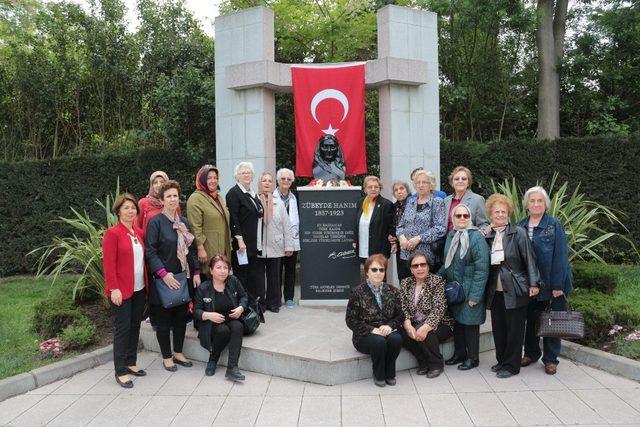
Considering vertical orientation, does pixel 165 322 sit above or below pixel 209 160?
below

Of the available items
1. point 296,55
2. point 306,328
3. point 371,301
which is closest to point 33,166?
point 296,55

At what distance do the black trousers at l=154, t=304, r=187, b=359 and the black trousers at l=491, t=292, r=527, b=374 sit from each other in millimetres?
2958

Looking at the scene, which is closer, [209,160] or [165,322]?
[165,322]

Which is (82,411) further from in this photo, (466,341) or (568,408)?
(568,408)

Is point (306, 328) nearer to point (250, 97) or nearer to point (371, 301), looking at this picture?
point (371, 301)

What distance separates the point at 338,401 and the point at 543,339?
6.86ft

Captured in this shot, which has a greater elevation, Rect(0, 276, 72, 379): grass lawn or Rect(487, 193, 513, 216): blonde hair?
Rect(487, 193, 513, 216): blonde hair

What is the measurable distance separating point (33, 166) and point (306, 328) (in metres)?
8.07

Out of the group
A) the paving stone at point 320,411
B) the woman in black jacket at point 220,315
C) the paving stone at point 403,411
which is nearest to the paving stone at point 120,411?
the woman in black jacket at point 220,315

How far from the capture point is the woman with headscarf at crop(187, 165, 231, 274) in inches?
210

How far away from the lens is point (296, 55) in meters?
12.4

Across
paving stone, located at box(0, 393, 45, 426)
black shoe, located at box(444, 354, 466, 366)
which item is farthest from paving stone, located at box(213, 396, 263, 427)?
black shoe, located at box(444, 354, 466, 366)

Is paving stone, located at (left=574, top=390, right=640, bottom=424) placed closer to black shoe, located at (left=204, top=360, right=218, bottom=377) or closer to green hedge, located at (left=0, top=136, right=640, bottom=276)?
black shoe, located at (left=204, top=360, right=218, bottom=377)

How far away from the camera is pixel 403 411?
399 cm
